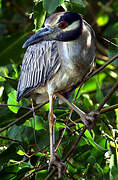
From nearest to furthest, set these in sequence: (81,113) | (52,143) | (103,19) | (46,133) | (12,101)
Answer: (52,143) → (46,133) → (81,113) → (12,101) → (103,19)

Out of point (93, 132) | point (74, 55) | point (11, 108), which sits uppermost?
point (74, 55)

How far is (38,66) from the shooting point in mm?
2508

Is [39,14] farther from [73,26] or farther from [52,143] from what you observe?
[52,143]

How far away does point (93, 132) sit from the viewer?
227 cm

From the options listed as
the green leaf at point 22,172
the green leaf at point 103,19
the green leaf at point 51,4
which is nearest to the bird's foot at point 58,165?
the green leaf at point 22,172

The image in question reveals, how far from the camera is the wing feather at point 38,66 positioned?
7.77ft

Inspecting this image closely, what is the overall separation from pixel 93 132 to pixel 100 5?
2.03 m

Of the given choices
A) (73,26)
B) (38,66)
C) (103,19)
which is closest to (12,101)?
(38,66)

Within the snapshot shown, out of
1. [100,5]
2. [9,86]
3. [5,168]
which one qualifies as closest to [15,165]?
[5,168]

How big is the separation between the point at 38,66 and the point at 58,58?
8.6 inches

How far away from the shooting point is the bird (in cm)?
219

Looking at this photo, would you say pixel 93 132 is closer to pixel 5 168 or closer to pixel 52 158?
pixel 52 158

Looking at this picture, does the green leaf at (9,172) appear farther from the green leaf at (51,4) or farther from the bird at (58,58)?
the green leaf at (51,4)

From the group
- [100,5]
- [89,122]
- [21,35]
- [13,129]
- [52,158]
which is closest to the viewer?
[52,158]
